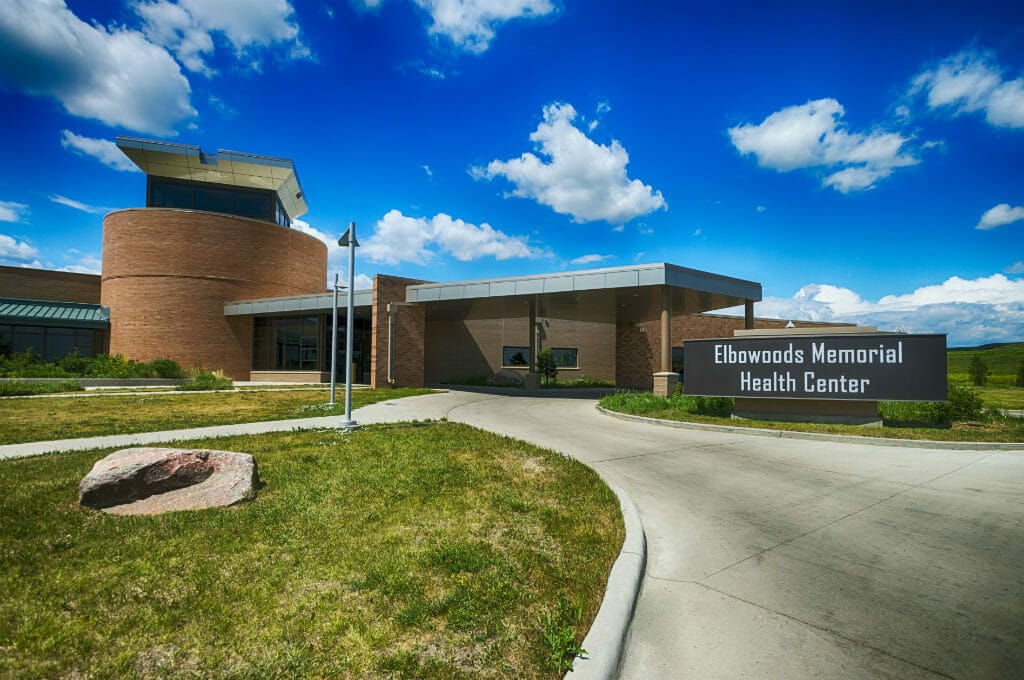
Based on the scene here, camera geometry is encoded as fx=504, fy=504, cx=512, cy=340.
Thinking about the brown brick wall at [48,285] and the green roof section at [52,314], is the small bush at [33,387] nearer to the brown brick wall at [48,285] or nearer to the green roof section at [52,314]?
the green roof section at [52,314]

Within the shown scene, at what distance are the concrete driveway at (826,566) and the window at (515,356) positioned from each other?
25840mm

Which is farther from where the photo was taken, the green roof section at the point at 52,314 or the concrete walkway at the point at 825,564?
the green roof section at the point at 52,314

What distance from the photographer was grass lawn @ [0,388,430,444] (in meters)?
10.9

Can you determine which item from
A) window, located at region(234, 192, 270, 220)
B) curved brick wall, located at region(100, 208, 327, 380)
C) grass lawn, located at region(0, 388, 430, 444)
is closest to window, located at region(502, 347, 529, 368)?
grass lawn, located at region(0, 388, 430, 444)

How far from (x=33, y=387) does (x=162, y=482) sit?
21.1 metres

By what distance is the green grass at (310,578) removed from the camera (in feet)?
9.48

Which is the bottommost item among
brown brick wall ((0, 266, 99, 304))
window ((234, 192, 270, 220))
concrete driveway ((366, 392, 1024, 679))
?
concrete driveway ((366, 392, 1024, 679))

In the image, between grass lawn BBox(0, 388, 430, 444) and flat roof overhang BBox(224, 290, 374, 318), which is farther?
flat roof overhang BBox(224, 290, 374, 318)

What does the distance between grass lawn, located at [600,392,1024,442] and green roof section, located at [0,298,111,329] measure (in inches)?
1325

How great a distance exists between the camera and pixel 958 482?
24.1 feet

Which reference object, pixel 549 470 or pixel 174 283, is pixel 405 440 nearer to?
pixel 549 470

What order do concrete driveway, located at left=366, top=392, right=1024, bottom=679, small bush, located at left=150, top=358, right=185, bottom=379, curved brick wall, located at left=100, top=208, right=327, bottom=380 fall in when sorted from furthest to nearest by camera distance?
curved brick wall, located at left=100, top=208, right=327, bottom=380
small bush, located at left=150, top=358, right=185, bottom=379
concrete driveway, located at left=366, top=392, right=1024, bottom=679

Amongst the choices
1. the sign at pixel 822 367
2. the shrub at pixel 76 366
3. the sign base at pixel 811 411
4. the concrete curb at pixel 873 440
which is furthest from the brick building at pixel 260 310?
the concrete curb at pixel 873 440

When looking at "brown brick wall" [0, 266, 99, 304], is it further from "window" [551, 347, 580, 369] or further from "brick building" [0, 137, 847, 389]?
"window" [551, 347, 580, 369]
